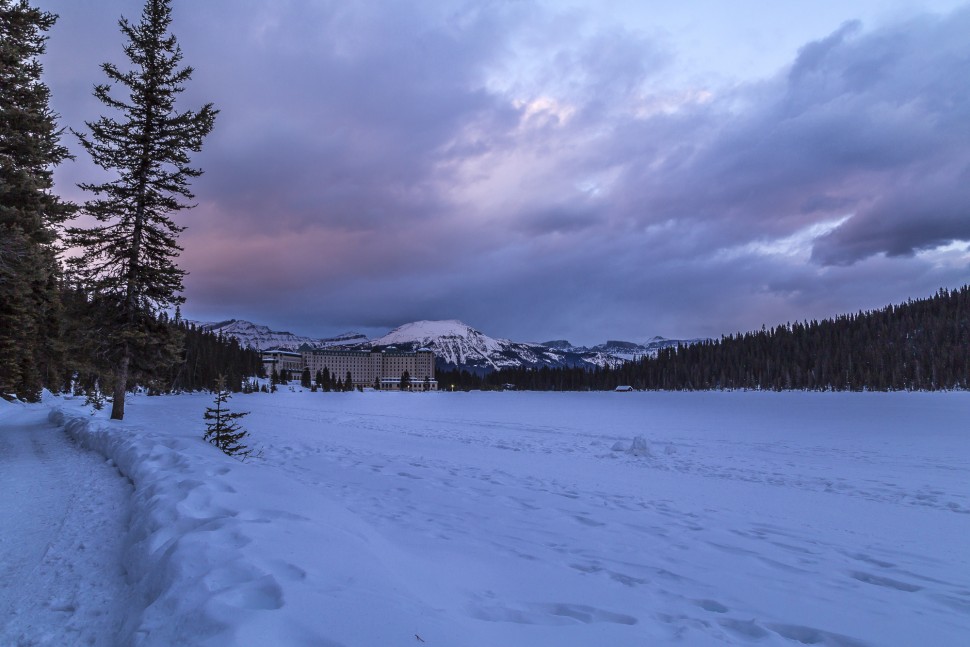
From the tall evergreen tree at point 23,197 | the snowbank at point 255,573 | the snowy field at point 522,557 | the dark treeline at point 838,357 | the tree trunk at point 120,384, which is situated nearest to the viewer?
the snowbank at point 255,573

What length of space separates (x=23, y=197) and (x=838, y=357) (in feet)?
578

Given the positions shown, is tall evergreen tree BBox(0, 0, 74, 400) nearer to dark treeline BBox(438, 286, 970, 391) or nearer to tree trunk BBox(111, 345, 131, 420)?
tree trunk BBox(111, 345, 131, 420)

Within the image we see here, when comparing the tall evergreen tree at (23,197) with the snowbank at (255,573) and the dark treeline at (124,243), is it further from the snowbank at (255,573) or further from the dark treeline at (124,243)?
the snowbank at (255,573)

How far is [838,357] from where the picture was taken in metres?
143

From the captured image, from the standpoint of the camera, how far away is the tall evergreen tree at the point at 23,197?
44.4ft

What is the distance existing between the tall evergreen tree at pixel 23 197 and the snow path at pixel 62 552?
5.85 metres

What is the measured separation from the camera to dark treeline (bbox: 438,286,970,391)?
4966 inches

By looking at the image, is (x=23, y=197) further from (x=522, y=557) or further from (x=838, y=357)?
(x=838, y=357)

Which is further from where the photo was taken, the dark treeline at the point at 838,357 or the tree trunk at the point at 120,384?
the dark treeline at the point at 838,357

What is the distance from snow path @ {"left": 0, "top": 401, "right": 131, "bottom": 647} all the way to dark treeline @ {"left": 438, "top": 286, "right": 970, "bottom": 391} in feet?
539

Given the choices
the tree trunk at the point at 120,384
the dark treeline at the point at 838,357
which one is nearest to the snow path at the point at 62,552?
the tree trunk at the point at 120,384

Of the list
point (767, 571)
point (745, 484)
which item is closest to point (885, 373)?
point (745, 484)

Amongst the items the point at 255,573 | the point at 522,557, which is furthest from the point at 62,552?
the point at 522,557

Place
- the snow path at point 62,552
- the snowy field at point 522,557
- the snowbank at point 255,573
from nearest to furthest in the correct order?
the snowbank at point 255,573, the snowy field at point 522,557, the snow path at point 62,552
